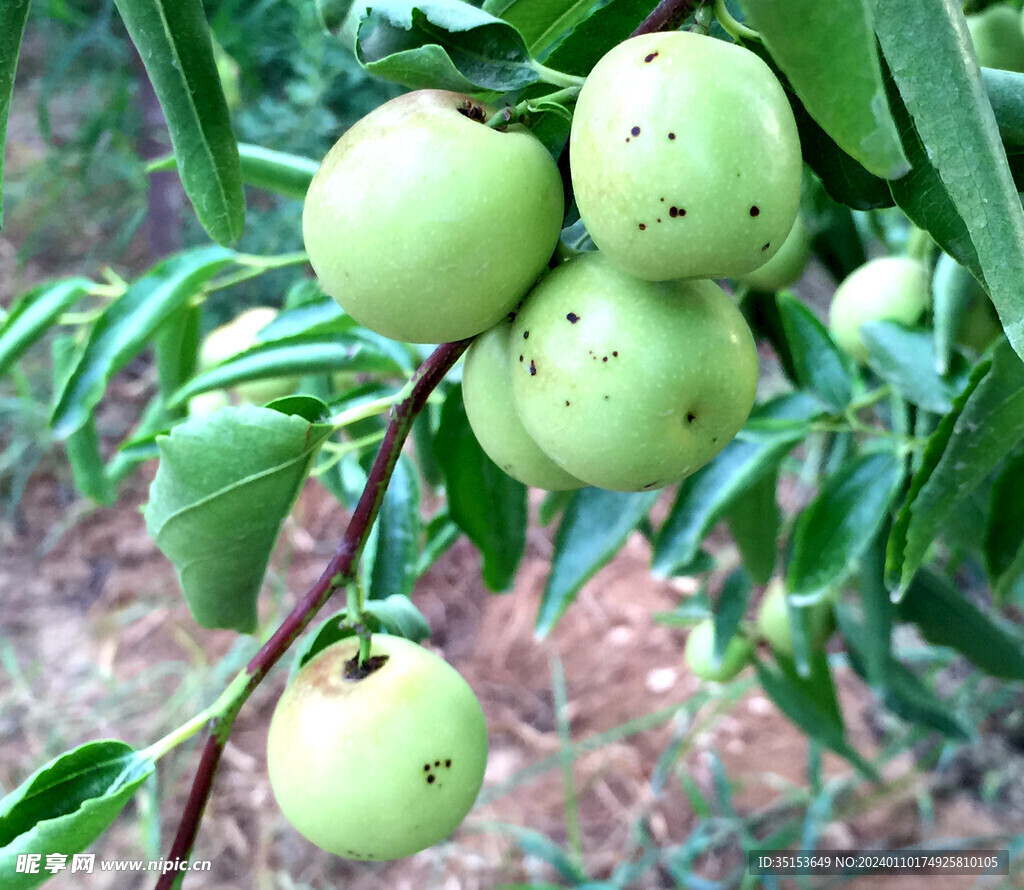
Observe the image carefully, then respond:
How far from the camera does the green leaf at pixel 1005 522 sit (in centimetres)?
66

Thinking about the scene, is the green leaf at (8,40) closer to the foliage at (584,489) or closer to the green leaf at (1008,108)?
the foliage at (584,489)

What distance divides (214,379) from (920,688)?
97cm

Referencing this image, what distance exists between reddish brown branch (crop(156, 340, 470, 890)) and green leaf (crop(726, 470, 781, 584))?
56 cm

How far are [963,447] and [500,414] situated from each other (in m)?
0.26

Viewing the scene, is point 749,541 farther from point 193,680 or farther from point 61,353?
point 193,680

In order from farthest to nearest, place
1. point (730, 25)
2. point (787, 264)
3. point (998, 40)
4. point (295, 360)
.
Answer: point (787, 264) → point (295, 360) → point (998, 40) → point (730, 25)

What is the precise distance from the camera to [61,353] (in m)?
1.10

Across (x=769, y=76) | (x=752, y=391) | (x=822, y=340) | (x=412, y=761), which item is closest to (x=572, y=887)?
(x=822, y=340)

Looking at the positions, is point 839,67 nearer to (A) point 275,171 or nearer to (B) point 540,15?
(B) point 540,15

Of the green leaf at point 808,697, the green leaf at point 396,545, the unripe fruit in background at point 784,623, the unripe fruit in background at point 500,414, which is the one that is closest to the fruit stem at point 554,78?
the unripe fruit in background at point 500,414

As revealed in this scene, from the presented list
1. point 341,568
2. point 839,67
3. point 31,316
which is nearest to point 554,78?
point 839,67

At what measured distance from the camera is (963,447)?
50cm

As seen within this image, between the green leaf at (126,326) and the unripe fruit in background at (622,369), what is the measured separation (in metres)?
0.60

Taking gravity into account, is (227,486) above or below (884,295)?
above
